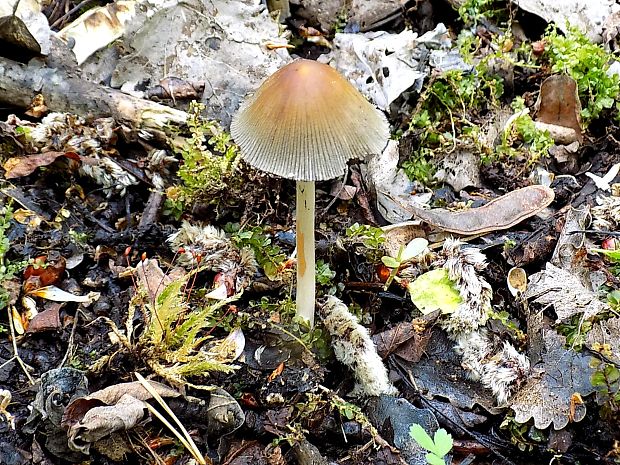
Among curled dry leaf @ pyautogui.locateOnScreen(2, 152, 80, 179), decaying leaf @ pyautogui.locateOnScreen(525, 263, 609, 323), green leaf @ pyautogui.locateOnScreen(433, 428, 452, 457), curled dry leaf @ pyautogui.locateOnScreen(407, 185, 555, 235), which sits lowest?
green leaf @ pyautogui.locateOnScreen(433, 428, 452, 457)

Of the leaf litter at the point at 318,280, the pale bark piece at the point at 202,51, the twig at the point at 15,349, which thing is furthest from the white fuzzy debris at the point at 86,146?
the twig at the point at 15,349

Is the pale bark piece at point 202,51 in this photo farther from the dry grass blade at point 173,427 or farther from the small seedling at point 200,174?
the dry grass blade at point 173,427

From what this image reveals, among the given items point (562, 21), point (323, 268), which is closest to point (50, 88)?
point (323, 268)

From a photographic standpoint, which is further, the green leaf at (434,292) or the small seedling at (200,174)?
the small seedling at (200,174)

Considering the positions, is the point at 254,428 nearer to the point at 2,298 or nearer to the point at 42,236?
the point at 2,298

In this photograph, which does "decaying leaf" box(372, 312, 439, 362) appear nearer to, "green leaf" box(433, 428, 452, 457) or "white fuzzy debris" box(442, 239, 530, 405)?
"white fuzzy debris" box(442, 239, 530, 405)

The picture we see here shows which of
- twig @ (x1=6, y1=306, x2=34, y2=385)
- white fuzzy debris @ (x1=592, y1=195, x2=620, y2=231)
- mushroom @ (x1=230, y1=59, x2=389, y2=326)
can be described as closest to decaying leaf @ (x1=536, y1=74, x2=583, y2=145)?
white fuzzy debris @ (x1=592, y1=195, x2=620, y2=231)
